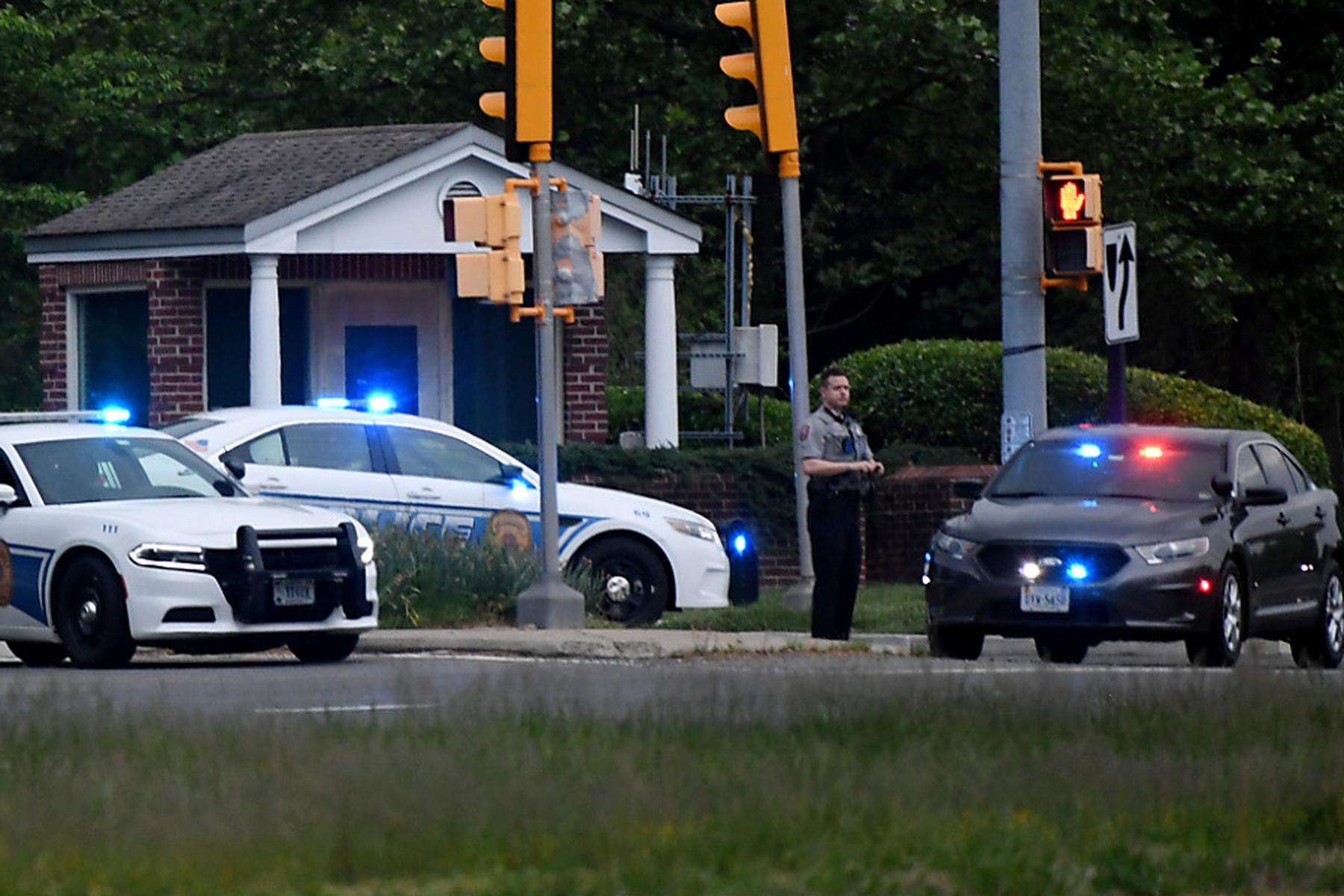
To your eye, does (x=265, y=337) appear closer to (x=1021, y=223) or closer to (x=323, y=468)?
(x=323, y=468)

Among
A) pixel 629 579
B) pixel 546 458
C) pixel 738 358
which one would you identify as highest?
pixel 738 358

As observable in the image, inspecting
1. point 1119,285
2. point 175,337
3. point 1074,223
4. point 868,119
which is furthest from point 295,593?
point 868,119

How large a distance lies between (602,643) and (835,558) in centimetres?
176

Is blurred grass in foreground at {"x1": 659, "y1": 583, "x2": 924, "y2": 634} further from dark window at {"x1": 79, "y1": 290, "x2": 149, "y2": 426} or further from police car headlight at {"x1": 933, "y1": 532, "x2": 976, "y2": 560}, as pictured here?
dark window at {"x1": 79, "y1": 290, "x2": 149, "y2": 426}

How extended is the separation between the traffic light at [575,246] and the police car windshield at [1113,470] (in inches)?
130

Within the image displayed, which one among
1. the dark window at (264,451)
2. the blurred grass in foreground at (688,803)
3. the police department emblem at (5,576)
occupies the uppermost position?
the dark window at (264,451)

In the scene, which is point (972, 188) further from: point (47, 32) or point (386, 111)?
point (47, 32)

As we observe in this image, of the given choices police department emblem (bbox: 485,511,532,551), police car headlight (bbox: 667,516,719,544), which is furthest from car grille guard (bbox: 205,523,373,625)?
police car headlight (bbox: 667,516,719,544)

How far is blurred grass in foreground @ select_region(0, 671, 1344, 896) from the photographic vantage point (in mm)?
7324

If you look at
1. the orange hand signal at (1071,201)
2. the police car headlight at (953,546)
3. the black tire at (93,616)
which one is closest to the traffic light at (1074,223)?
the orange hand signal at (1071,201)

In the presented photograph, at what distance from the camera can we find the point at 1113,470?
1770 centimetres

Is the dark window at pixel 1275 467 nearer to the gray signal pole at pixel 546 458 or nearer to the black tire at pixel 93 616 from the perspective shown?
the gray signal pole at pixel 546 458

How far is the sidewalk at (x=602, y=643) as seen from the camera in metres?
17.8

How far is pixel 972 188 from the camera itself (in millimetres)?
35031
